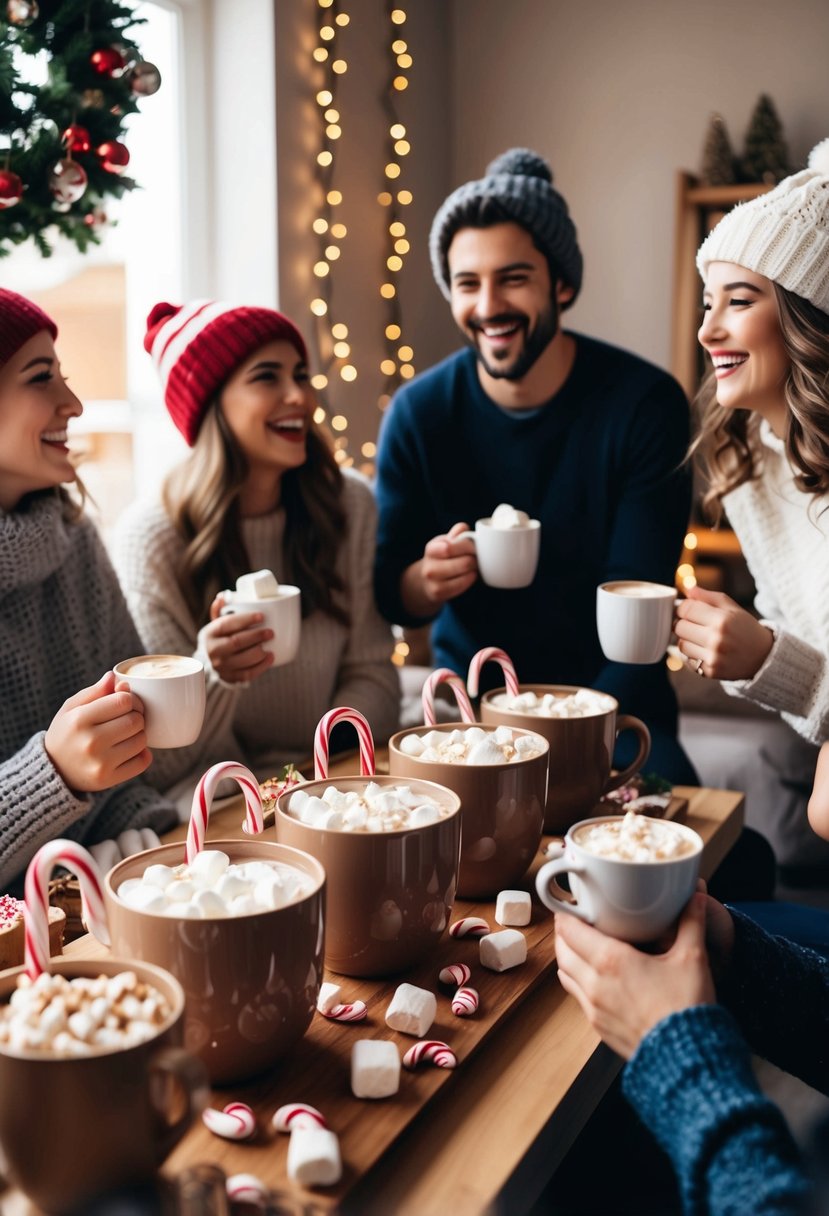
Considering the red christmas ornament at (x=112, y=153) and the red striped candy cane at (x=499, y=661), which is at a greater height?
the red christmas ornament at (x=112, y=153)

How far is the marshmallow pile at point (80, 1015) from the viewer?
31.3 inches

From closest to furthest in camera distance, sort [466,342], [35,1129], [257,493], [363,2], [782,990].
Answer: [35,1129]
[782,990]
[257,493]
[363,2]
[466,342]

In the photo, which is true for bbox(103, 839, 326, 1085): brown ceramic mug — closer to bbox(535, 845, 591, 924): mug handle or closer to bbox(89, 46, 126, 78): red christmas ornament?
bbox(535, 845, 591, 924): mug handle

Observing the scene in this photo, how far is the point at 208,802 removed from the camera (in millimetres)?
1116

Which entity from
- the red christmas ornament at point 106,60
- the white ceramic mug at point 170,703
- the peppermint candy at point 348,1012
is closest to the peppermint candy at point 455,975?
the peppermint candy at point 348,1012

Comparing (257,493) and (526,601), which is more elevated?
(257,493)

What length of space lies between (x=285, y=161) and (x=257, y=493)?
4.59ft

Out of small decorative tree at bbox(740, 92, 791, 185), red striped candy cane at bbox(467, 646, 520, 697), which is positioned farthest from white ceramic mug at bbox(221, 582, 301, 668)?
small decorative tree at bbox(740, 92, 791, 185)

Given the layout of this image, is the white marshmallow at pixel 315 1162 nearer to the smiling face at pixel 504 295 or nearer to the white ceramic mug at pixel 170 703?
the white ceramic mug at pixel 170 703

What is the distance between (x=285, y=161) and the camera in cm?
326

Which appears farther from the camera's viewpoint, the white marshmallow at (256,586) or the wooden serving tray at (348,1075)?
the white marshmallow at (256,586)

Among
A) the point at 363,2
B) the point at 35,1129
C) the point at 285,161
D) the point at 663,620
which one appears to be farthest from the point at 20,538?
the point at 363,2

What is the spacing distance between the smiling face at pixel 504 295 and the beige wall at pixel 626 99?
223cm

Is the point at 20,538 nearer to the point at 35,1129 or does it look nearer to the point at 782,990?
the point at 35,1129
